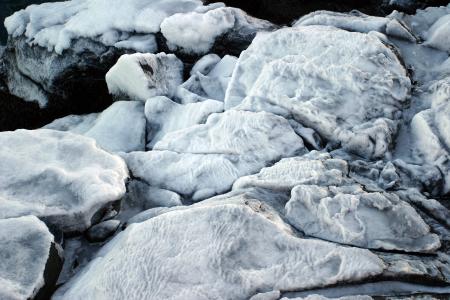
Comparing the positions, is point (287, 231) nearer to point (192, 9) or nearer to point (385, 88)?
point (385, 88)

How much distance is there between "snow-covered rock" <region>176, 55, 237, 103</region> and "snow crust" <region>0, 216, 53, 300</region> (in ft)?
5.60

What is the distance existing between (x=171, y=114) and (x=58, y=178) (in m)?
1.18

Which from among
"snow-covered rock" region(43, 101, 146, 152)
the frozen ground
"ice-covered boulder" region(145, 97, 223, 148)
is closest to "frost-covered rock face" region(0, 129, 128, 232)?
the frozen ground

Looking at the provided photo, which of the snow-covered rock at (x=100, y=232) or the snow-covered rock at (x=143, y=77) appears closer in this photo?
the snow-covered rock at (x=100, y=232)

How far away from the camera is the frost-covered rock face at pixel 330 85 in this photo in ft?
10.1

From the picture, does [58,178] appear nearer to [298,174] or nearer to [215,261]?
[215,261]

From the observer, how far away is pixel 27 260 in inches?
86.4

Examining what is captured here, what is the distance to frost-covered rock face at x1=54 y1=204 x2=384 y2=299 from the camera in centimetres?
204

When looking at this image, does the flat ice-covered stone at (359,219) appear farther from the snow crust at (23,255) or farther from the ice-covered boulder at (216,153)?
the snow crust at (23,255)

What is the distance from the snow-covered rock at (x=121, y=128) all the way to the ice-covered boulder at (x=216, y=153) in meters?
0.38

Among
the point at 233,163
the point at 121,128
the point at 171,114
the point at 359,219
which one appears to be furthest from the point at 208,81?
the point at 359,219

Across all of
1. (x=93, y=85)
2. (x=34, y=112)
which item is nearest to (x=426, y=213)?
(x=93, y=85)

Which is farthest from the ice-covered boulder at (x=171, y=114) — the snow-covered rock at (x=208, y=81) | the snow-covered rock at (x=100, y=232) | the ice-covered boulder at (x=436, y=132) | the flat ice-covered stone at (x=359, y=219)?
the ice-covered boulder at (x=436, y=132)

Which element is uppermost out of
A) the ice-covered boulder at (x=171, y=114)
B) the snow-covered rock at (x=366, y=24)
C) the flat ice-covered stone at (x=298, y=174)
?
the snow-covered rock at (x=366, y=24)
